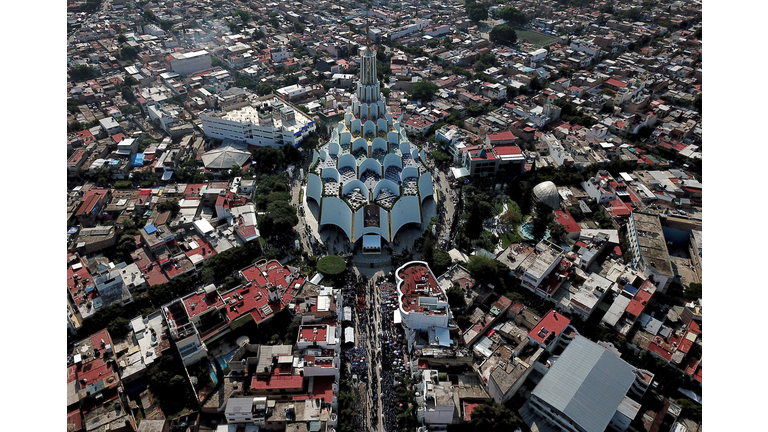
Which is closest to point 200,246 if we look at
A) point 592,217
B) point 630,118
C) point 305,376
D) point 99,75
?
point 305,376

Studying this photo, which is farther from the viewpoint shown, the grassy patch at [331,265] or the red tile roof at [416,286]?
the grassy patch at [331,265]

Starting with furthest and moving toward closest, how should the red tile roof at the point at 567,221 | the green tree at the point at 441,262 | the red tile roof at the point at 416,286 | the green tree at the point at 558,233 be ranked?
1. the red tile roof at the point at 567,221
2. the green tree at the point at 558,233
3. the green tree at the point at 441,262
4. the red tile roof at the point at 416,286

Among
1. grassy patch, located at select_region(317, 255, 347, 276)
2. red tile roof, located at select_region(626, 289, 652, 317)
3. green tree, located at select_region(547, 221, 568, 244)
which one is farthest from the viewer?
green tree, located at select_region(547, 221, 568, 244)

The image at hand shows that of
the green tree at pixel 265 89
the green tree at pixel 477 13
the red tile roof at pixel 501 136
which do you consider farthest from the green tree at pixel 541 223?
the green tree at pixel 477 13

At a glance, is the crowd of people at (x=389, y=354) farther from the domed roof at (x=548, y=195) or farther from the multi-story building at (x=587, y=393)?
the domed roof at (x=548, y=195)

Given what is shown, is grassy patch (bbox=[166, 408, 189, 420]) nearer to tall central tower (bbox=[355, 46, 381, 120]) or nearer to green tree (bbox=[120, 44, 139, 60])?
tall central tower (bbox=[355, 46, 381, 120])

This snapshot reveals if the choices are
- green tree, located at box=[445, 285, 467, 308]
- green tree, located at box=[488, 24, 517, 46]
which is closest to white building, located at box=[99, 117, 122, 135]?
green tree, located at box=[445, 285, 467, 308]
